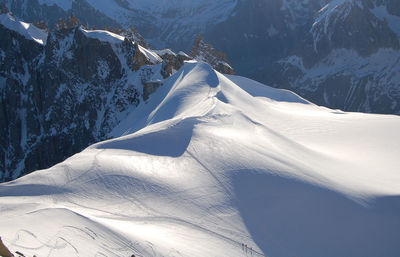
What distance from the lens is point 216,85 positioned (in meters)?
35.0

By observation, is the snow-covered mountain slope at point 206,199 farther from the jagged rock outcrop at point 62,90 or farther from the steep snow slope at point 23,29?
the steep snow slope at point 23,29

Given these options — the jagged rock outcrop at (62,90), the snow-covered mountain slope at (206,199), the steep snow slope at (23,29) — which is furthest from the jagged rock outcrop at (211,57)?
the snow-covered mountain slope at (206,199)

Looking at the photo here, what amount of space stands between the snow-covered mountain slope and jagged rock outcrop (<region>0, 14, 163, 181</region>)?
1149 inches

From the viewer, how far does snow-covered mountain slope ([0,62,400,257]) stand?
12.8m

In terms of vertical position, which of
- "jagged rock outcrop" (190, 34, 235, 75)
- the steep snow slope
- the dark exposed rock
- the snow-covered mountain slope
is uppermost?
"jagged rock outcrop" (190, 34, 235, 75)

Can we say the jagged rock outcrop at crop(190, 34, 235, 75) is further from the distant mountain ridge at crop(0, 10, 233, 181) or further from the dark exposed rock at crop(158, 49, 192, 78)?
the dark exposed rock at crop(158, 49, 192, 78)

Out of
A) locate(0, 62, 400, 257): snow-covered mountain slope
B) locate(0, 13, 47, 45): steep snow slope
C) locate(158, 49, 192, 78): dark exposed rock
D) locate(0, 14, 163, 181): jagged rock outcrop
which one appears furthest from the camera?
locate(0, 13, 47, 45): steep snow slope

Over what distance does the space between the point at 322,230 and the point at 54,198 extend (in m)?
9.31

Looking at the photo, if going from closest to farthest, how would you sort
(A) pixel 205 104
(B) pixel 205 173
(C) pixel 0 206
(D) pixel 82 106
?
(C) pixel 0 206, (B) pixel 205 173, (A) pixel 205 104, (D) pixel 82 106

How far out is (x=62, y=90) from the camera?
63562 millimetres

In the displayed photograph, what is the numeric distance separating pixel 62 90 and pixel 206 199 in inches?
2050

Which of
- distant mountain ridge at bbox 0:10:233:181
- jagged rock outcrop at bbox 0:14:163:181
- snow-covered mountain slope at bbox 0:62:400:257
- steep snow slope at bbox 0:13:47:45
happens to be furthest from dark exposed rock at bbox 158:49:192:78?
snow-covered mountain slope at bbox 0:62:400:257

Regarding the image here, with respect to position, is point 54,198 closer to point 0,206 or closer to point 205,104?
point 0,206

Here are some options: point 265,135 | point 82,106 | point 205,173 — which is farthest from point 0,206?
point 82,106
